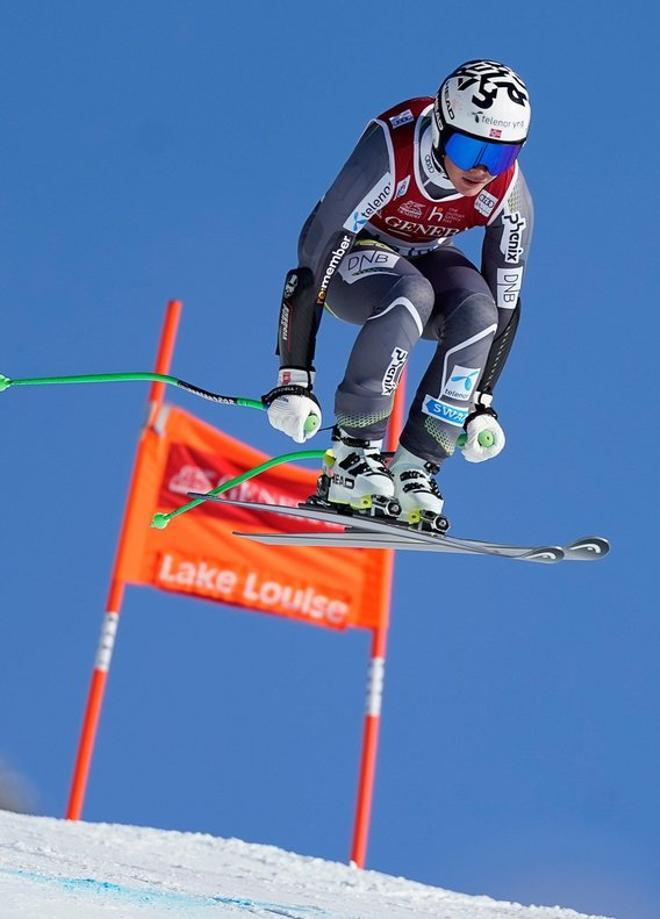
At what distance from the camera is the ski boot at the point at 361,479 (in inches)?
257

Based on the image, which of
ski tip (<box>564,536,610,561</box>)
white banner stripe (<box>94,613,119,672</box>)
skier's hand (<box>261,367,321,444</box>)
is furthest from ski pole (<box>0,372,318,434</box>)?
white banner stripe (<box>94,613,119,672</box>)

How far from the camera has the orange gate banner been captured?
11.4m

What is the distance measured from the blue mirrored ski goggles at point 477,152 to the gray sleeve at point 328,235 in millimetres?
295

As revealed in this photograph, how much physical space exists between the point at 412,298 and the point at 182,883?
286cm

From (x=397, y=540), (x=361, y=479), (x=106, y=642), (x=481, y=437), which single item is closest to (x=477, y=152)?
(x=481, y=437)

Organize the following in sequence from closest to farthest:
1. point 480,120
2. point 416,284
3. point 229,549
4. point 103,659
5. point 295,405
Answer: point 480,120
point 295,405
point 416,284
point 103,659
point 229,549

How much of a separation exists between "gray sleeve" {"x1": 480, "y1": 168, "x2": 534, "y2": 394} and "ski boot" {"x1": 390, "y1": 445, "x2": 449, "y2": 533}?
1.67 feet

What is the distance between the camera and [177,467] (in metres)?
11.6

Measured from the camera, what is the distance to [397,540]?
6.69 meters

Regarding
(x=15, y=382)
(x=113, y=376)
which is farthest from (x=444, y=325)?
(x=15, y=382)

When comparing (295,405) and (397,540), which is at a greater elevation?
(295,405)

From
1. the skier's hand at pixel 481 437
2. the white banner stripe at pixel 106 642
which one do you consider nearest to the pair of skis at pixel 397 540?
the skier's hand at pixel 481 437

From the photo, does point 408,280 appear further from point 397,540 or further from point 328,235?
point 397,540

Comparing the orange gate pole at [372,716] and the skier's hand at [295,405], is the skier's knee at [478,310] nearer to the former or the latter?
the skier's hand at [295,405]
